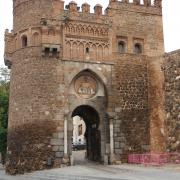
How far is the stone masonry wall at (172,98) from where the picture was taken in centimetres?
1811

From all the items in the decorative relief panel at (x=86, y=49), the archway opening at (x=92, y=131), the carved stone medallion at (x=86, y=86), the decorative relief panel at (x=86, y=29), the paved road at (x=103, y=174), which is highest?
the decorative relief panel at (x=86, y=29)

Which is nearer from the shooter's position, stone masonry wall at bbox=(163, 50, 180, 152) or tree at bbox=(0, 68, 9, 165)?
stone masonry wall at bbox=(163, 50, 180, 152)

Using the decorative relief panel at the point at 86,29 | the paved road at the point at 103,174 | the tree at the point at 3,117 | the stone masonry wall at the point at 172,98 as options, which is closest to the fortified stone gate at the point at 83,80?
the decorative relief panel at the point at 86,29

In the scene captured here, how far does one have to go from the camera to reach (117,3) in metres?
19.7

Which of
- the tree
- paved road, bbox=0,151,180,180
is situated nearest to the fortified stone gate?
paved road, bbox=0,151,180,180

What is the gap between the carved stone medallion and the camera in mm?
18578

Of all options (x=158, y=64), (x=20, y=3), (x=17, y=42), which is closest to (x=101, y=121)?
(x=158, y=64)

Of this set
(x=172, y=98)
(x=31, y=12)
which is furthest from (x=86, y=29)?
(x=172, y=98)

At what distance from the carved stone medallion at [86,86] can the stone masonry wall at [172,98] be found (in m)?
3.35

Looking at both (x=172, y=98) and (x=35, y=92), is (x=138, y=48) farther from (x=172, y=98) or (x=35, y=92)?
(x=35, y=92)

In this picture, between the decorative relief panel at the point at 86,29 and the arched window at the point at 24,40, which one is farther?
the arched window at the point at 24,40

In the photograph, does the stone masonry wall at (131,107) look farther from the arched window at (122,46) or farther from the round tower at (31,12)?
the round tower at (31,12)

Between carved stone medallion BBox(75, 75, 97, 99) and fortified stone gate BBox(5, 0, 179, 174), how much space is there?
0.15 feet

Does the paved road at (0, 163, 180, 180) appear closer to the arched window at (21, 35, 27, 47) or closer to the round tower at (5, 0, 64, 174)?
the round tower at (5, 0, 64, 174)
